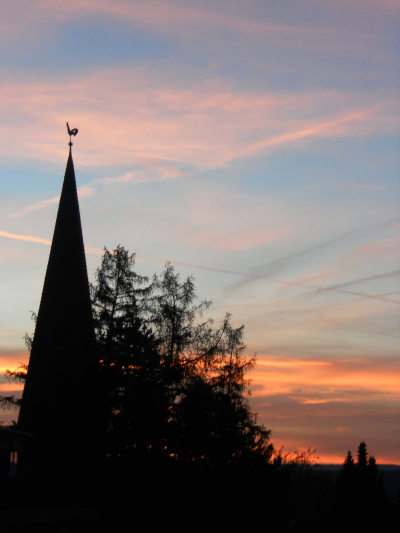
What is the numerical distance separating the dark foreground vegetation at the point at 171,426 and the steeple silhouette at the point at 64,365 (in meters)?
0.78

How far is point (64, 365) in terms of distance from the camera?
2403cm

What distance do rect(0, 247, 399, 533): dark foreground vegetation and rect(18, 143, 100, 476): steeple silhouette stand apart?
0.78 m

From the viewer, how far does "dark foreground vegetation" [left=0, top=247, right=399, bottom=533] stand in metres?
23.3

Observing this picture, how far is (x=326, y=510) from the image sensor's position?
63.2 metres

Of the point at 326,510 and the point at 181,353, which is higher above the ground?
the point at 181,353

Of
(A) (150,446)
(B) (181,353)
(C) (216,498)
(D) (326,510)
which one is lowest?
(D) (326,510)

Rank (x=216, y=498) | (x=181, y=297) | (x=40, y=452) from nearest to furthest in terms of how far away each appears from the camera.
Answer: (x=40, y=452) → (x=216, y=498) → (x=181, y=297)

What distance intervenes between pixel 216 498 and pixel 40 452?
7.04 meters

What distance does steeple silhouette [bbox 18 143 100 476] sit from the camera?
75.0 ft

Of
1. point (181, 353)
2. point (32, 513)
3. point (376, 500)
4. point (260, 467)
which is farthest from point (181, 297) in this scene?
point (376, 500)

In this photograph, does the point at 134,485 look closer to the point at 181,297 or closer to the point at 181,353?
the point at 181,353

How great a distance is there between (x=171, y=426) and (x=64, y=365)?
512 cm

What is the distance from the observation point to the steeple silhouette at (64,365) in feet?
75.0

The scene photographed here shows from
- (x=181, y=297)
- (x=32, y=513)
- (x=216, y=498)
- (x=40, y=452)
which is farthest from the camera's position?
(x=181, y=297)
